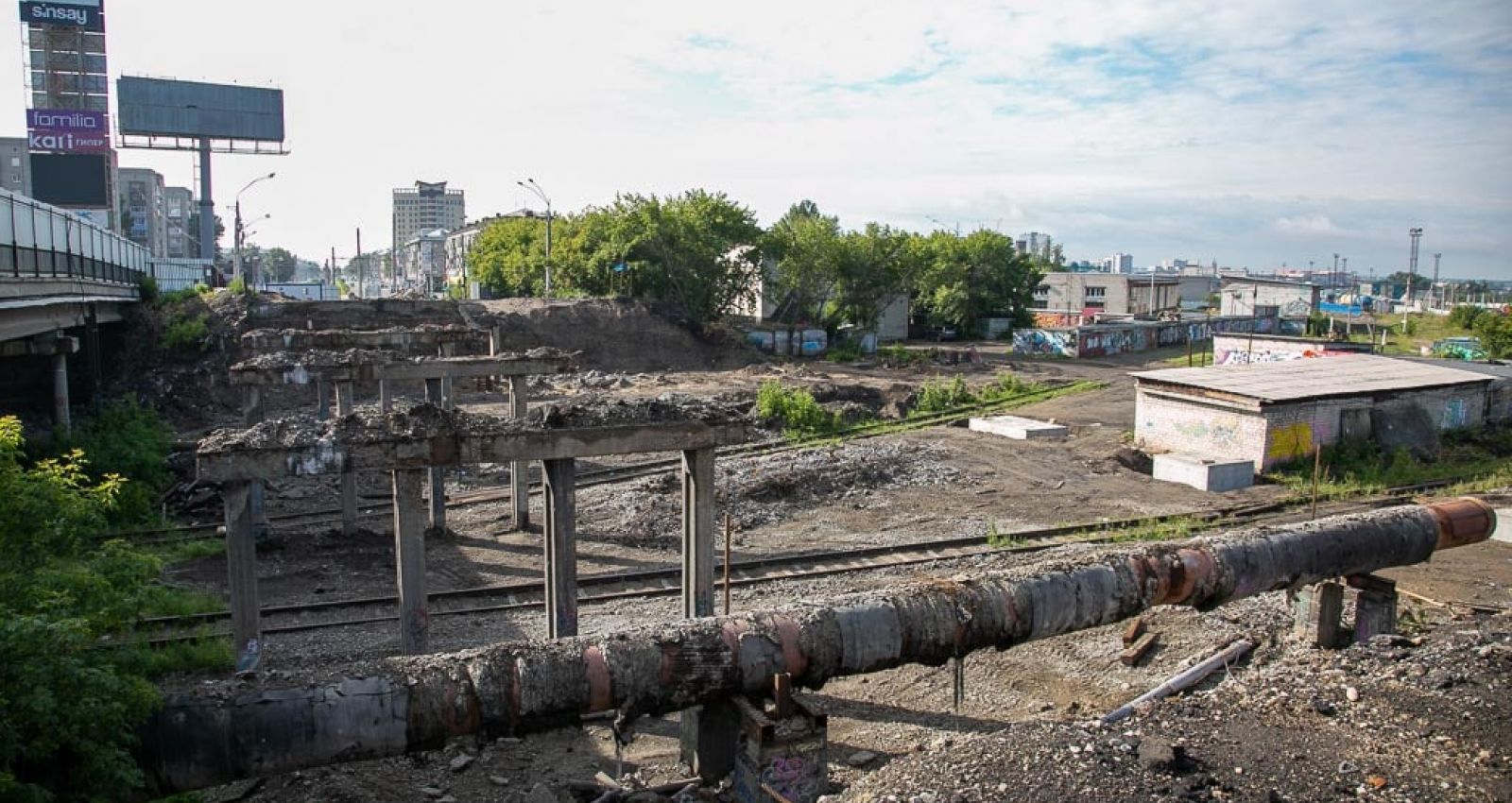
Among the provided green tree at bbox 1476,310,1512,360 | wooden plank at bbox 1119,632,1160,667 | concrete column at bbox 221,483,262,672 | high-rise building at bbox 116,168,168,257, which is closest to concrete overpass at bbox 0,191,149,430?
concrete column at bbox 221,483,262,672

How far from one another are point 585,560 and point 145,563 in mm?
10177

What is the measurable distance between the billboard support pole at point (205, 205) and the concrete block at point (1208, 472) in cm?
6891

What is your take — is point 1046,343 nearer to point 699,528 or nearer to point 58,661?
point 699,528

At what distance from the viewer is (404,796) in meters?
9.51

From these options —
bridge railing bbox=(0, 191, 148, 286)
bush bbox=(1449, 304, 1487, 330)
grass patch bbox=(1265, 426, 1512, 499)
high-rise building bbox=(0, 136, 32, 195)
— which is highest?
high-rise building bbox=(0, 136, 32, 195)

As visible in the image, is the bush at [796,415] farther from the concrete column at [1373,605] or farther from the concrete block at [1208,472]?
the concrete column at [1373,605]

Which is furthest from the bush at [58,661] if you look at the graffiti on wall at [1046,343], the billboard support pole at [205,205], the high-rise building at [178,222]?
the high-rise building at [178,222]

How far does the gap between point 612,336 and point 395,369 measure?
27.8m

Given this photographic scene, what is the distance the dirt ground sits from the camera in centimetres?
765

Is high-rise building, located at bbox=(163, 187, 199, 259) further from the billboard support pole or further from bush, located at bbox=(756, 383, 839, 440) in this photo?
bush, located at bbox=(756, 383, 839, 440)

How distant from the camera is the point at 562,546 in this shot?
42.8 ft

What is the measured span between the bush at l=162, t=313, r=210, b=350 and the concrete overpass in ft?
6.44

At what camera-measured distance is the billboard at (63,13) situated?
58.8m

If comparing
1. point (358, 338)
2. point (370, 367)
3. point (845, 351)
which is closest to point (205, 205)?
point (845, 351)
